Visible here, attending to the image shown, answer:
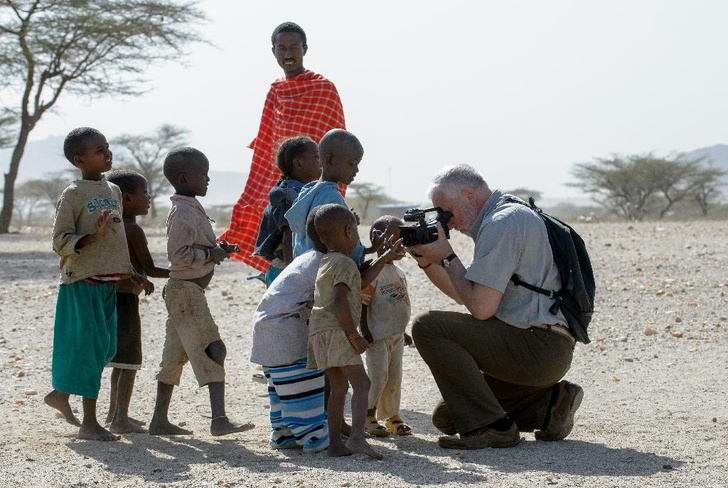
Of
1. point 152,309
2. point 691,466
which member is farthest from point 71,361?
point 152,309

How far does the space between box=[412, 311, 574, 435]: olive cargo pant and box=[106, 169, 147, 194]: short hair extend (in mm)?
1582

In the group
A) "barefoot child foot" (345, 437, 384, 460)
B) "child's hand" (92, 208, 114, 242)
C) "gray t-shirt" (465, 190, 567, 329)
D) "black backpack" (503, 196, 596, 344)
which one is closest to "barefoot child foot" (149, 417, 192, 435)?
"child's hand" (92, 208, 114, 242)

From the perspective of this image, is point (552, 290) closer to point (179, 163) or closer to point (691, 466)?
point (691, 466)

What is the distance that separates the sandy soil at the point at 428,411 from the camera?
405 centimetres

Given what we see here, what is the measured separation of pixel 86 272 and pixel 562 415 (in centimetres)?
223

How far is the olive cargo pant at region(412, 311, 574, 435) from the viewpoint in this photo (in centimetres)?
466

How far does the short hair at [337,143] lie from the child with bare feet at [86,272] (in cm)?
97

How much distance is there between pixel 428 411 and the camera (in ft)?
19.4

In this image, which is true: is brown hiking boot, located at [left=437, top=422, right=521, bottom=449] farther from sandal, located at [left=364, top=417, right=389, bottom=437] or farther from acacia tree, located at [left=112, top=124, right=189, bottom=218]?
acacia tree, located at [left=112, top=124, right=189, bottom=218]

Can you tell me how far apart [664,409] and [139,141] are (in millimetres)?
44415

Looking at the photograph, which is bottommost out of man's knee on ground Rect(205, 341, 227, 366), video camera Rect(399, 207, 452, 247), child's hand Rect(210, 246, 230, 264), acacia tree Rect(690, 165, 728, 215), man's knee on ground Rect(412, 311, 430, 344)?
man's knee on ground Rect(205, 341, 227, 366)

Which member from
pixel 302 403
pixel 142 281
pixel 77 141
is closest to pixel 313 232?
pixel 302 403

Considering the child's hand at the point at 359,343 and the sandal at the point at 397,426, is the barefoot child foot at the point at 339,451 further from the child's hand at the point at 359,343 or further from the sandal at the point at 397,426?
the sandal at the point at 397,426

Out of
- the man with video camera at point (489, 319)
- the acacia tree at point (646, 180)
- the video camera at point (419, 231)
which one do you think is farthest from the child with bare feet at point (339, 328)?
the acacia tree at point (646, 180)
